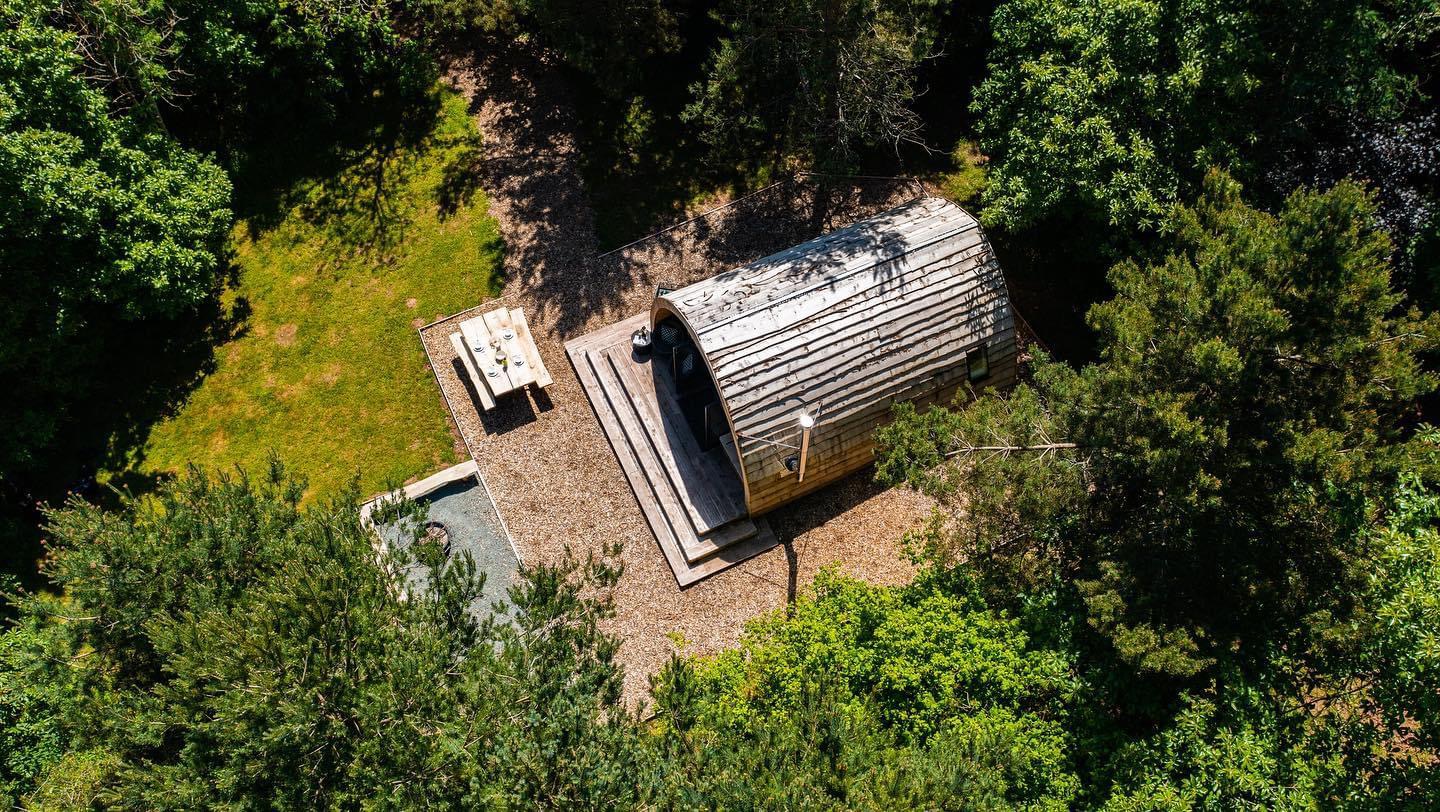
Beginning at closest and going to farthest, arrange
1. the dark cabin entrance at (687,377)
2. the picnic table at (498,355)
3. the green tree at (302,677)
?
the green tree at (302,677)
the dark cabin entrance at (687,377)
the picnic table at (498,355)

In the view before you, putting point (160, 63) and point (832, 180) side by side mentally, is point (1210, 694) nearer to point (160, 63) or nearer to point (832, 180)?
point (832, 180)

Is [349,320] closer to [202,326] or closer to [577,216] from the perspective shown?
[202,326]

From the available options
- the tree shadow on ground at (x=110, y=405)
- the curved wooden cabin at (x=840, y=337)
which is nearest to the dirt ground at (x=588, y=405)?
the curved wooden cabin at (x=840, y=337)

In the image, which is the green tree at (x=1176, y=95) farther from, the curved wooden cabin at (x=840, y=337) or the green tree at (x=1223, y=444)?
the green tree at (x=1223, y=444)

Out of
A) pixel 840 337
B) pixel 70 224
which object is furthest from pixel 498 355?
pixel 70 224

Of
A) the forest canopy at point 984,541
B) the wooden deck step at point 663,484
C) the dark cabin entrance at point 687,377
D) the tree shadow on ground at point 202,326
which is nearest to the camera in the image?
the forest canopy at point 984,541

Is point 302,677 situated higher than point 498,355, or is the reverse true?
point 498,355
